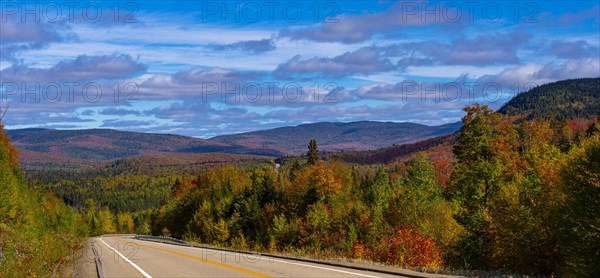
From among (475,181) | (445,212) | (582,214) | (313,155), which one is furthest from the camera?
(313,155)

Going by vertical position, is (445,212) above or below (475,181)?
below

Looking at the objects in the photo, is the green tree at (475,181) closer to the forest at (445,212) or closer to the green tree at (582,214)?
the forest at (445,212)

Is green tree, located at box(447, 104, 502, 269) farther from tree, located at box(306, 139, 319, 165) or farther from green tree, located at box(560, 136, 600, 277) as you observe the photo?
tree, located at box(306, 139, 319, 165)

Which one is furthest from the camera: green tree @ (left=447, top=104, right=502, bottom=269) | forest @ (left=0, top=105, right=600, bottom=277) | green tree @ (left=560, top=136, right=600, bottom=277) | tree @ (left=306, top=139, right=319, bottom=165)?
tree @ (left=306, top=139, right=319, bottom=165)

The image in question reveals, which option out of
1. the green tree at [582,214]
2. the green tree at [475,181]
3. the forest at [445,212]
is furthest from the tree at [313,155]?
the green tree at [582,214]

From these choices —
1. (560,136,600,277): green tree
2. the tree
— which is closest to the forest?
(560,136,600,277): green tree

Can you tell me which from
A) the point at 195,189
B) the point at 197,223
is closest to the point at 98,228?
the point at 195,189

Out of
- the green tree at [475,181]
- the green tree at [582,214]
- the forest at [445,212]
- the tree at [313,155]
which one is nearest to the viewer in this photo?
the green tree at [582,214]

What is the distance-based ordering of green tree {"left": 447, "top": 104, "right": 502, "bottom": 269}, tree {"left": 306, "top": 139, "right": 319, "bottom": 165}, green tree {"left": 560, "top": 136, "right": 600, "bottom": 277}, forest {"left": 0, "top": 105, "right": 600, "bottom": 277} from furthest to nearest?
tree {"left": 306, "top": 139, "right": 319, "bottom": 165}, green tree {"left": 447, "top": 104, "right": 502, "bottom": 269}, forest {"left": 0, "top": 105, "right": 600, "bottom": 277}, green tree {"left": 560, "top": 136, "right": 600, "bottom": 277}

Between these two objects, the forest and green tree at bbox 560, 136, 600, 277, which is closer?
green tree at bbox 560, 136, 600, 277

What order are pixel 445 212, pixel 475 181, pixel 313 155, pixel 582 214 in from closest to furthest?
1. pixel 582 214
2. pixel 445 212
3. pixel 475 181
4. pixel 313 155

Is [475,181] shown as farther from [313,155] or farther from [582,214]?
[313,155]

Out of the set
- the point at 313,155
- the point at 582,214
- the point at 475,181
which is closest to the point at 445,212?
the point at 475,181

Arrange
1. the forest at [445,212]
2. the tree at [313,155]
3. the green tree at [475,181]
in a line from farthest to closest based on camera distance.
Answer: the tree at [313,155] < the green tree at [475,181] < the forest at [445,212]
